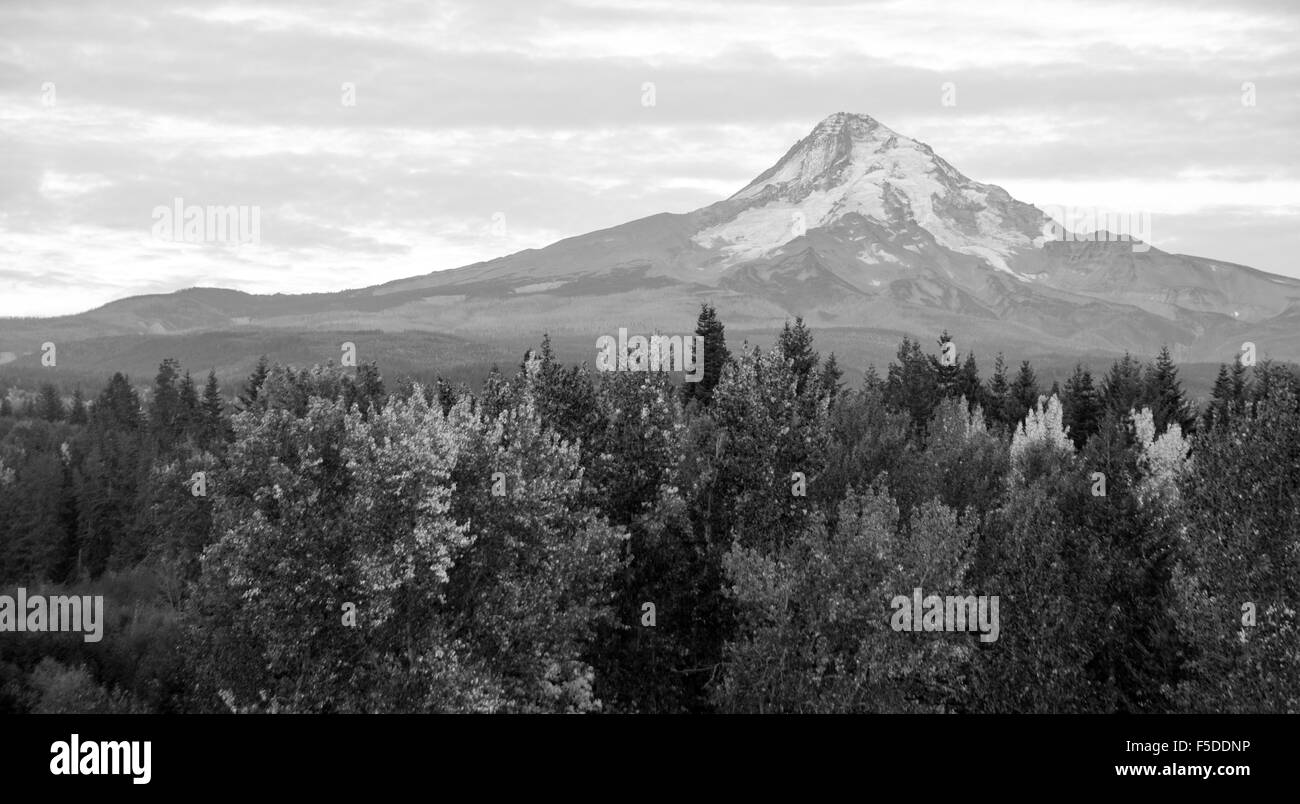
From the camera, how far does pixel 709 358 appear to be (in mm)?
87812

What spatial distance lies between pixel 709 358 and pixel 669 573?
157ft

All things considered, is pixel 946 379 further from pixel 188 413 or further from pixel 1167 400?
pixel 188 413

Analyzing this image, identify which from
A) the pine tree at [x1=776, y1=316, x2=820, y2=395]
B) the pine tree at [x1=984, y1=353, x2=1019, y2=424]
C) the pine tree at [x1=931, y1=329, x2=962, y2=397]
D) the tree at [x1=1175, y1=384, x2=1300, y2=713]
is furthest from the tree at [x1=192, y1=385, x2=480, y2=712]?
the pine tree at [x1=984, y1=353, x2=1019, y2=424]

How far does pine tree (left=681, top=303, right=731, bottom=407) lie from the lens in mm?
81562

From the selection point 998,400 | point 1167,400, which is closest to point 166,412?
point 998,400

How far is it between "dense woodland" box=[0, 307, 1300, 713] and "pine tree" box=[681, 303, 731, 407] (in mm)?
29837

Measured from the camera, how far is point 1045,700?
34.8m

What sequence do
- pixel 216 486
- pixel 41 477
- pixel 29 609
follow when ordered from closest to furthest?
pixel 216 486, pixel 29 609, pixel 41 477

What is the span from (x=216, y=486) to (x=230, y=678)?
904 centimetres

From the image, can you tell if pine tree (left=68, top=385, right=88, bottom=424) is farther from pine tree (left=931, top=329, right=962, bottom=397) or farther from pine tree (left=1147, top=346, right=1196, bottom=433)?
pine tree (left=1147, top=346, right=1196, bottom=433)

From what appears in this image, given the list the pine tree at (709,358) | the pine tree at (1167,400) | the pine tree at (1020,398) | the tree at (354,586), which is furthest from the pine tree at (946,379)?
the tree at (354,586)

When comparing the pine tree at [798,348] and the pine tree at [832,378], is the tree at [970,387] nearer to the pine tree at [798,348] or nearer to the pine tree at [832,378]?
the pine tree at [832,378]
